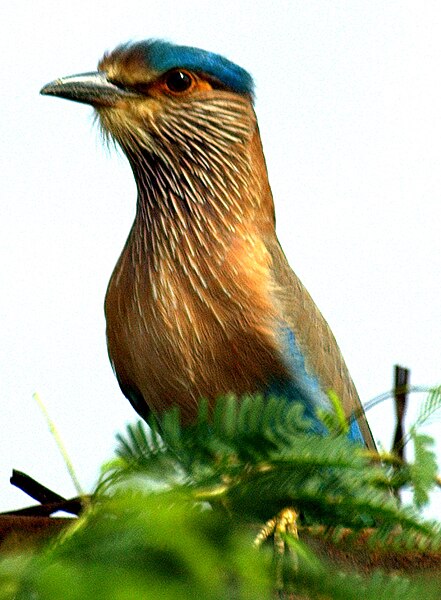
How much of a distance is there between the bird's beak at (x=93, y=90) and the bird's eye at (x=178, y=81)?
0.18 meters

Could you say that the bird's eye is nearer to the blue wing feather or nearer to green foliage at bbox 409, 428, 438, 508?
the blue wing feather

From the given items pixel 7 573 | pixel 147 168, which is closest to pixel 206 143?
pixel 147 168

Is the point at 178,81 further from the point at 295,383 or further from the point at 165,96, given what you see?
the point at 295,383

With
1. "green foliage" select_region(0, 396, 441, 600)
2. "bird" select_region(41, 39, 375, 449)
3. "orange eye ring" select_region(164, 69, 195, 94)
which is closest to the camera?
"green foliage" select_region(0, 396, 441, 600)

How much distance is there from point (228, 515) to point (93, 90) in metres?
3.42

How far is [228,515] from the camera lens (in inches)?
48.8

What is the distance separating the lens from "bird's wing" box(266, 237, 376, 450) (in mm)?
4203

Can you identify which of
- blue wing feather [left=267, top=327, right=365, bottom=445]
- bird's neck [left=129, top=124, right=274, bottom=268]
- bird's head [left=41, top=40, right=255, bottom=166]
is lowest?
blue wing feather [left=267, top=327, right=365, bottom=445]

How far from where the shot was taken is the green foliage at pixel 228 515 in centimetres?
104

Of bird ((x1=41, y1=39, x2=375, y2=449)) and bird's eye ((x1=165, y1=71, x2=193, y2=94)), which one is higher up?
bird's eye ((x1=165, y1=71, x2=193, y2=94))

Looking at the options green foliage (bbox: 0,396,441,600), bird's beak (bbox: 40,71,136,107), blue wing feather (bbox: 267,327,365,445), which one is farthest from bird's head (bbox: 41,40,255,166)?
green foliage (bbox: 0,396,441,600)

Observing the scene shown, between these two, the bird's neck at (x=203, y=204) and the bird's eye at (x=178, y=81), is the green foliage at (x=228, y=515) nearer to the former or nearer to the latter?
the bird's neck at (x=203, y=204)

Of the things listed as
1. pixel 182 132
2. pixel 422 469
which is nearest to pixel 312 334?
pixel 182 132

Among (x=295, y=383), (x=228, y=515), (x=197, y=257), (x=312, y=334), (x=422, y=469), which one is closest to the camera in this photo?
(x=228, y=515)
